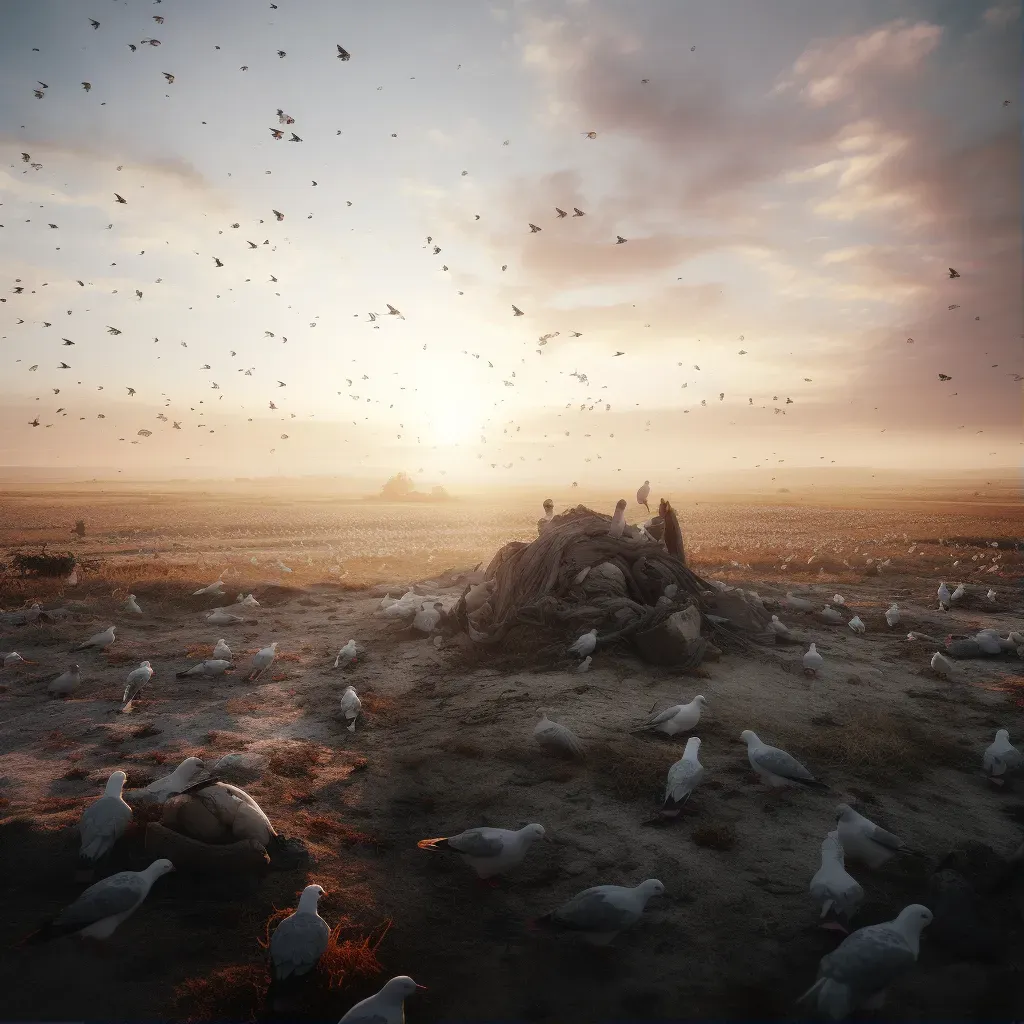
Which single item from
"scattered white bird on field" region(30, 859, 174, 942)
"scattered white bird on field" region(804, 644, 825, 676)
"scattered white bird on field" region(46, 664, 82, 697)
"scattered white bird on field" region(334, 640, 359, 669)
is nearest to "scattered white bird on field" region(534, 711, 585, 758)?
"scattered white bird on field" region(30, 859, 174, 942)

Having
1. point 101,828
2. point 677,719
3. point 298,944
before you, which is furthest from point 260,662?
point 298,944

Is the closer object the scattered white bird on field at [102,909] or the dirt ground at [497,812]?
the dirt ground at [497,812]

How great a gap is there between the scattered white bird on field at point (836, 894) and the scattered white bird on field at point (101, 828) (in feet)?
23.6

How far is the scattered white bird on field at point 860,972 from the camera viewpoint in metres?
4.38

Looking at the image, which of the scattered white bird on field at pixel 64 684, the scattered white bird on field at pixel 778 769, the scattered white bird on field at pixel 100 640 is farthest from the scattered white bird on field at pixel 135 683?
the scattered white bird on field at pixel 778 769

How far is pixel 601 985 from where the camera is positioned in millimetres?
4895

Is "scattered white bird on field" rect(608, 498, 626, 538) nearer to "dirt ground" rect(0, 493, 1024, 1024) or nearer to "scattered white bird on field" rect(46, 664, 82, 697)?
"dirt ground" rect(0, 493, 1024, 1024)

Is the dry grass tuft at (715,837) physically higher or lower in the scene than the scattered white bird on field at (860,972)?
lower

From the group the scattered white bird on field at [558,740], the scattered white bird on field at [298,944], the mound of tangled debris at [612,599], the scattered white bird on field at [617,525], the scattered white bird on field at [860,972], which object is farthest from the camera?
the scattered white bird on field at [617,525]

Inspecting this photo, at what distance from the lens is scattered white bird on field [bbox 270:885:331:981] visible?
4586mm

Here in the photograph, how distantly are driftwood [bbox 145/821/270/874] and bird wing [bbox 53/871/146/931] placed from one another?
69 centimetres

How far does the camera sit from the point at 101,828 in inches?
242

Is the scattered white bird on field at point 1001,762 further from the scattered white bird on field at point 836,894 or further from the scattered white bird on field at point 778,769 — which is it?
the scattered white bird on field at point 836,894

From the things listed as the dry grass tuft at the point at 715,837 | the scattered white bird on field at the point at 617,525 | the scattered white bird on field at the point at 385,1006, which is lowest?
the dry grass tuft at the point at 715,837
